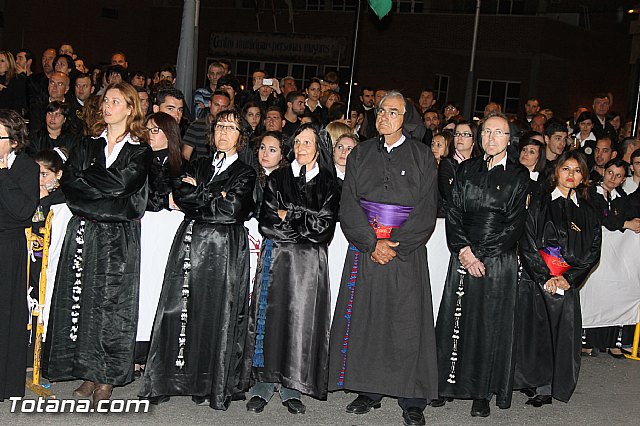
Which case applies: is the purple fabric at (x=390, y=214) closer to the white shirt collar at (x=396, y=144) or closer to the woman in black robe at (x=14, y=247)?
the white shirt collar at (x=396, y=144)

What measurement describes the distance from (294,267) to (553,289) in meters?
2.27

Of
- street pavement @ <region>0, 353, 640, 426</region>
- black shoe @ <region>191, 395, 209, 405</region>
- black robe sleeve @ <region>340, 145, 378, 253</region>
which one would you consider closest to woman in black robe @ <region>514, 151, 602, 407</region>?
street pavement @ <region>0, 353, 640, 426</region>

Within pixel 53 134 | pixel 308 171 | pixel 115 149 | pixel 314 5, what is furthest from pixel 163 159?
pixel 314 5

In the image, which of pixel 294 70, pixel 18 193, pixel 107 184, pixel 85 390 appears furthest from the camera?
pixel 294 70

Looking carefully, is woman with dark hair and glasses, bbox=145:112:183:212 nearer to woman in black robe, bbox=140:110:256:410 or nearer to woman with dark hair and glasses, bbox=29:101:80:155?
woman in black robe, bbox=140:110:256:410

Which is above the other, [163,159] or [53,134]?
[53,134]

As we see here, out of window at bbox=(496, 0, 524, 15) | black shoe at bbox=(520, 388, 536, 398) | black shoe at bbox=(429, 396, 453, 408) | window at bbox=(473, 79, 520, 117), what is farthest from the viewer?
window at bbox=(496, 0, 524, 15)

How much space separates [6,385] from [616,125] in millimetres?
11967

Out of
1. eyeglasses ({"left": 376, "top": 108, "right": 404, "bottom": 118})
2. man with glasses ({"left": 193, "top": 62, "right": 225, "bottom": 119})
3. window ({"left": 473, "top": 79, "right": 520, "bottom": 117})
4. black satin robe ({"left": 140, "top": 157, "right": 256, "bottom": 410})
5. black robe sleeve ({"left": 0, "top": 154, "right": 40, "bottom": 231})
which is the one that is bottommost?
black satin robe ({"left": 140, "top": 157, "right": 256, "bottom": 410})

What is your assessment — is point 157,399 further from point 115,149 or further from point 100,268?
point 115,149

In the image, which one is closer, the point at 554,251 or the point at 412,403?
the point at 412,403

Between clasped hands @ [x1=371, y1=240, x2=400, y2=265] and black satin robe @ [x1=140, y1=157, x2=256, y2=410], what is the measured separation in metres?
1.01

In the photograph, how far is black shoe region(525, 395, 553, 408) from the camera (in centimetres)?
751

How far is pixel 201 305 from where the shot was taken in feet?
21.5
